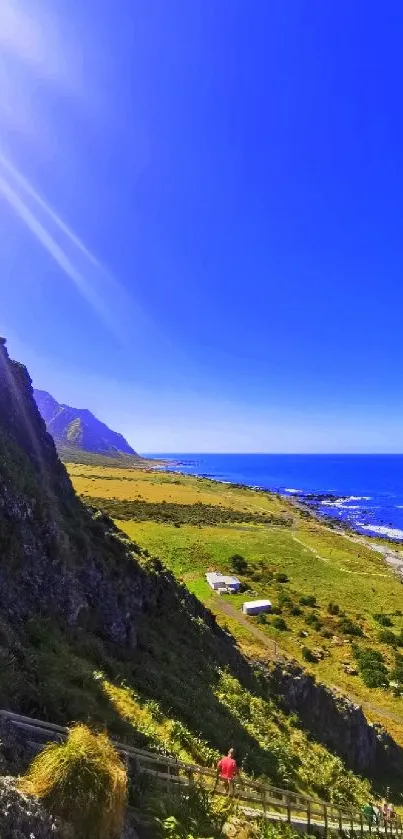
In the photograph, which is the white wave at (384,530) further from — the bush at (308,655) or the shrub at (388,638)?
the bush at (308,655)

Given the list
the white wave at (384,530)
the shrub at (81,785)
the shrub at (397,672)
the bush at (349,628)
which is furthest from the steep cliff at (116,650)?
the white wave at (384,530)

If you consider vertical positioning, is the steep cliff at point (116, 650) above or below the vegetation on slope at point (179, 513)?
above

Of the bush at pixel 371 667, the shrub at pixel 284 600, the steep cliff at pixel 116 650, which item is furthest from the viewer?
the shrub at pixel 284 600

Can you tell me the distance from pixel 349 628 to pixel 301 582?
1929 cm

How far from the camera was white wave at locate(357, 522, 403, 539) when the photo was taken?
13720cm

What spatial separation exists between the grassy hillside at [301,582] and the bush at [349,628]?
0.12 meters

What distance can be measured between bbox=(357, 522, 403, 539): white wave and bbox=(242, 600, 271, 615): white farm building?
88765mm

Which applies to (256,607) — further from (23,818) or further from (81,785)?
(23,818)

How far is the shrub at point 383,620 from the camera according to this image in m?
60.9

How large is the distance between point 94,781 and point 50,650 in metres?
8.27

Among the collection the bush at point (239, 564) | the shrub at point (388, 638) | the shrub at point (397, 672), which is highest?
the bush at point (239, 564)

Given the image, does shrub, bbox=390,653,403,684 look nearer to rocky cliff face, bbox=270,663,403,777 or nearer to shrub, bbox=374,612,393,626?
shrub, bbox=374,612,393,626

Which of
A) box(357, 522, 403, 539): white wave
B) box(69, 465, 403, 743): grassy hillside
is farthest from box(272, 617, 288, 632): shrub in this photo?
box(357, 522, 403, 539): white wave

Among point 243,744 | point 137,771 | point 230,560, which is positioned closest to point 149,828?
point 137,771
